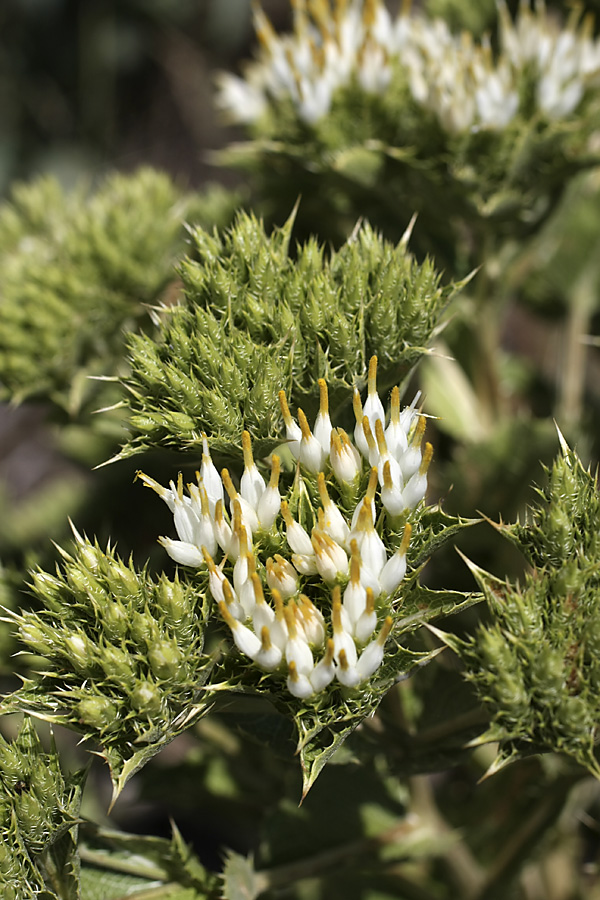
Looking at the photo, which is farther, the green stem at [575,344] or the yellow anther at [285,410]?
the green stem at [575,344]

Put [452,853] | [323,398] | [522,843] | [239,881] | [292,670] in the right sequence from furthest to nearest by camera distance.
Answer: [452,853] → [522,843] → [239,881] → [323,398] → [292,670]

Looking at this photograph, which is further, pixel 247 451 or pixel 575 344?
pixel 575 344

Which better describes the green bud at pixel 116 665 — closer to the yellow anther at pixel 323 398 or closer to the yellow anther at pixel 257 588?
the yellow anther at pixel 257 588

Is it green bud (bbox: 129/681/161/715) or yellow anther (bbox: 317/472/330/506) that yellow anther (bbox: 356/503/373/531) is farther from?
green bud (bbox: 129/681/161/715)

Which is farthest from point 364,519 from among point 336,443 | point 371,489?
point 336,443

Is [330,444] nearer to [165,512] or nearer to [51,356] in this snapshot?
[51,356]

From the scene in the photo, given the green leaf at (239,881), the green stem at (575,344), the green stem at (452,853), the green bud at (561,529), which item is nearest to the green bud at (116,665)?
the green leaf at (239,881)

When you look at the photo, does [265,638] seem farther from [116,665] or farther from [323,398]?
[323,398]
